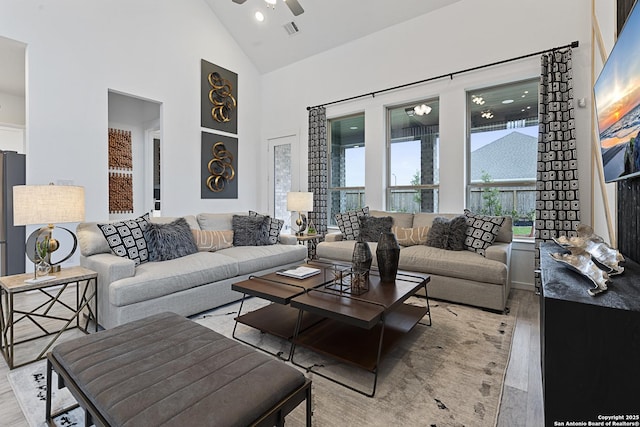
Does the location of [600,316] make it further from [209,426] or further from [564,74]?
[564,74]

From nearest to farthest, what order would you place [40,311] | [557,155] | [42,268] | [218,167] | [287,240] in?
[42,268]
[40,311]
[557,155]
[287,240]
[218,167]

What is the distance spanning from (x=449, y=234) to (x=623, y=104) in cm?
210

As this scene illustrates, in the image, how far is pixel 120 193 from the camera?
5.40 metres

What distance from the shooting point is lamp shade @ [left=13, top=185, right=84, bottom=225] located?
2037 millimetres

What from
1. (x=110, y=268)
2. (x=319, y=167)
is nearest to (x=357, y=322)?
(x=110, y=268)

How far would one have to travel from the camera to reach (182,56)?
4816 millimetres

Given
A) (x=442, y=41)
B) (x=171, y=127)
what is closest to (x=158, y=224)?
(x=171, y=127)

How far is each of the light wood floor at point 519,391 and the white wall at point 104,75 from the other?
100 inches

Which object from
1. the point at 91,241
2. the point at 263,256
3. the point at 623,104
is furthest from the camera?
Answer: the point at 263,256

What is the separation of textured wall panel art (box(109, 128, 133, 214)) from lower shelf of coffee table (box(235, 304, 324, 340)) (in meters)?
4.24

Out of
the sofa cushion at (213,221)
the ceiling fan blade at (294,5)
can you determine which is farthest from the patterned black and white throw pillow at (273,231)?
the ceiling fan blade at (294,5)

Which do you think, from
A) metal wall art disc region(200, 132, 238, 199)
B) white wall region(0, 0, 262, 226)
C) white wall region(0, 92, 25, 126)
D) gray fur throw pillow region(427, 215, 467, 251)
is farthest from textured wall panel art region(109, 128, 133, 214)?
gray fur throw pillow region(427, 215, 467, 251)

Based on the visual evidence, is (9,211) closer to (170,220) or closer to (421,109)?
(170,220)

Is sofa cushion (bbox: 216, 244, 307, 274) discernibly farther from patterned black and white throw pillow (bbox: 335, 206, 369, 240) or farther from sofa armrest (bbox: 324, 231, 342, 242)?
patterned black and white throw pillow (bbox: 335, 206, 369, 240)
